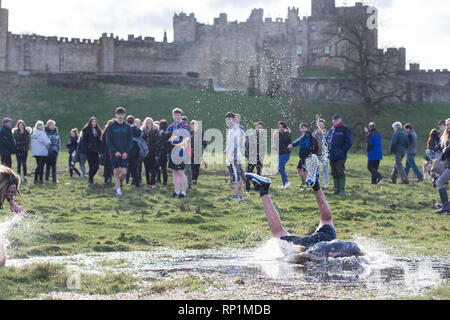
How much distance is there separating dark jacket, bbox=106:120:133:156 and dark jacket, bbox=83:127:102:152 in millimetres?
2700

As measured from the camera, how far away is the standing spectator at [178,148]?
55.5ft

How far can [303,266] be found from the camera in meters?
8.65

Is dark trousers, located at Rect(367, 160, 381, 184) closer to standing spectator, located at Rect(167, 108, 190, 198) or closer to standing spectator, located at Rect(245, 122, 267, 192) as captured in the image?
standing spectator, located at Rect(245, 122, 267, 192)

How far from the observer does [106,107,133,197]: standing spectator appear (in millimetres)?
17469

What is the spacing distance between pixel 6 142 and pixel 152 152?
4469 mm

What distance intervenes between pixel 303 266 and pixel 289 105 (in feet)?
176

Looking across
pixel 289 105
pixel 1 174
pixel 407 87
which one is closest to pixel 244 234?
pixel 1 174

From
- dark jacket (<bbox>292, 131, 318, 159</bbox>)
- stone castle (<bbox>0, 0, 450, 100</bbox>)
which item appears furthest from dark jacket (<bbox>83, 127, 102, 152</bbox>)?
stone castle (<bbox>0, 0, 450, 100</bbox>)

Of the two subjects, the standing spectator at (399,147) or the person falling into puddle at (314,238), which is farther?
the standing spectator at (399,147)

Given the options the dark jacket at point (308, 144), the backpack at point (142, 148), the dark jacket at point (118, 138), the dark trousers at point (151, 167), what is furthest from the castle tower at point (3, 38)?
the dark jacket at point (308, 144)

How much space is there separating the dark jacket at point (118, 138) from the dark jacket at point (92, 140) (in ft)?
8.86

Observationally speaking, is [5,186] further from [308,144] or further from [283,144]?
[283,144]

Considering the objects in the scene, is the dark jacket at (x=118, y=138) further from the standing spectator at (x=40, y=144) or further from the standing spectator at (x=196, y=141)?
the standing spectator at (x=40, y=144)
